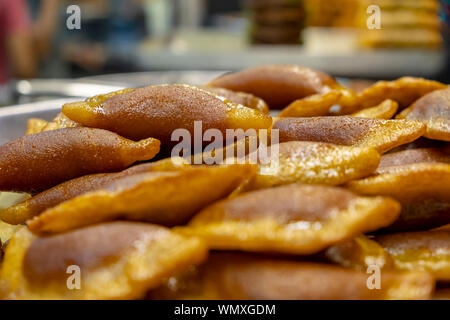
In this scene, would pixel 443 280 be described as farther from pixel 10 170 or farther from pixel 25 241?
pixel 10 170

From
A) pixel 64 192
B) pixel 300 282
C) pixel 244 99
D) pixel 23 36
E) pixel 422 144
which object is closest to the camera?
pixel 300 282

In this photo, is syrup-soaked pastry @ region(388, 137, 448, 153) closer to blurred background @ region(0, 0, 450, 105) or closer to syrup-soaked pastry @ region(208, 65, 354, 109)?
syrup-soaked pastry @ region(208, 65, 354, 109)

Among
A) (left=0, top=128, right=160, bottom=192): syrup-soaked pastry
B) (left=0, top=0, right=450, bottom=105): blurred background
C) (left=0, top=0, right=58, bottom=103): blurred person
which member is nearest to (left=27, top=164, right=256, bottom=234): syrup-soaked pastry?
(left=0, top=128, right=160, bottom=192): syrup-soaked pastry

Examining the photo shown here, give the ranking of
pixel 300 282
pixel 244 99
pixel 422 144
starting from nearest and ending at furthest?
pixel 300 282, pixel 422 144, pixel 244 99

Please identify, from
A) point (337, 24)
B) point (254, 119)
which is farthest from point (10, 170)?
point (337, 24)

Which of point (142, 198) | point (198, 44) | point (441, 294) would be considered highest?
point (198, 44)

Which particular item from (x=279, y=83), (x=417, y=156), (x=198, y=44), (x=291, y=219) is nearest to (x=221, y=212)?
(x=291, y=219)

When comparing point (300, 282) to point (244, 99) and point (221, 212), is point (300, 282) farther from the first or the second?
point (244, 99)
